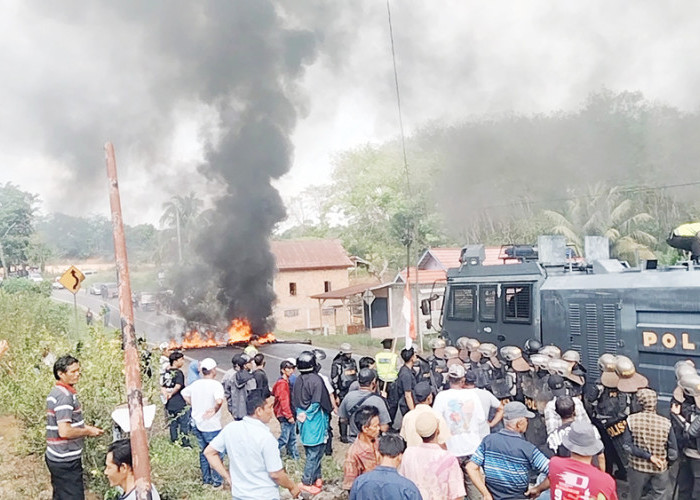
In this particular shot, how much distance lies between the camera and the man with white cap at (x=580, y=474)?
12.0ft

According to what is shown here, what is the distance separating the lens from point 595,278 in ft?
29.9

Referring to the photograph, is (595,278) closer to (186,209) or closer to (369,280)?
(186,209)

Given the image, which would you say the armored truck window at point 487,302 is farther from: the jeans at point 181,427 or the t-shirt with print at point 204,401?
the t-shirt with print at point 204,401

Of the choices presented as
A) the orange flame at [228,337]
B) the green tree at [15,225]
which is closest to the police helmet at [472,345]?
the orange flame at [228,337]

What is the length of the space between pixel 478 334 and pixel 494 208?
19.4m

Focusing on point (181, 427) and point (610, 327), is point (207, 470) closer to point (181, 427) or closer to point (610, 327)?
point (181, 427)

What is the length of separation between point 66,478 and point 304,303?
30.2m

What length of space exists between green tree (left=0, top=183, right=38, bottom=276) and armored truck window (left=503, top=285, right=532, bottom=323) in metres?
41.2

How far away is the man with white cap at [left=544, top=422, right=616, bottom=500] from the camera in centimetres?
367

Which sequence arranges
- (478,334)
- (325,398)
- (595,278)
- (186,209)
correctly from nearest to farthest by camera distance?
(325,398) → (595,278) → (478,334) → (186,209)

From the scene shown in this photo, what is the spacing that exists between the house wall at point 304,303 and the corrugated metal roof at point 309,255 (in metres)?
0.36

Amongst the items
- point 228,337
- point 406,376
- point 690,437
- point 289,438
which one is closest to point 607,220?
point 228,337

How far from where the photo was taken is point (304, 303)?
35688 mm

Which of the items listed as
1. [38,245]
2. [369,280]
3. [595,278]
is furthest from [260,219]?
[38,245]
